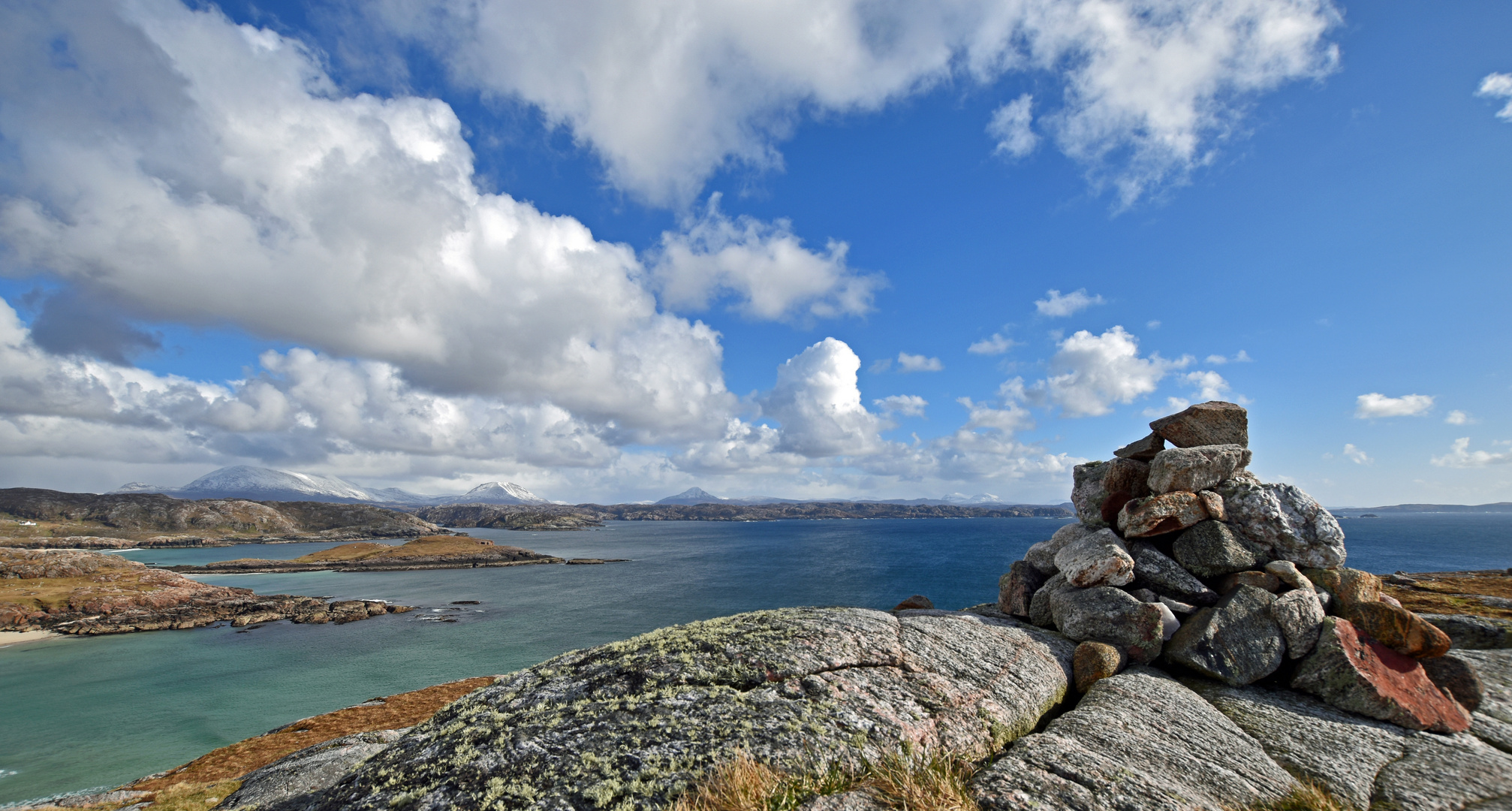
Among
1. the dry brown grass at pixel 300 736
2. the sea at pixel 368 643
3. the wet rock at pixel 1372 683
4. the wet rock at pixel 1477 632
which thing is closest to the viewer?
the wet rock at pixel 1372 683

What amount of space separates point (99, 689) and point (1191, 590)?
65006 millimetres

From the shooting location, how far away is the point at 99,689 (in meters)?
39.5

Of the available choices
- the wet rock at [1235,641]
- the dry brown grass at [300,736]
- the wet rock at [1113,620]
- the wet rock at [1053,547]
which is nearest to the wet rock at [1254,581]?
the wet rock at [1235,641]

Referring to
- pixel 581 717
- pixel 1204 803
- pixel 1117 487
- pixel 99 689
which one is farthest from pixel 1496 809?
pixel 99 689

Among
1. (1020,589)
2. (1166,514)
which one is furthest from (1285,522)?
(1020,589)

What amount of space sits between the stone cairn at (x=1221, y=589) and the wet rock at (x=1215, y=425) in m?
0.03

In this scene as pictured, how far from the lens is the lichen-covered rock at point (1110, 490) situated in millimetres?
12961

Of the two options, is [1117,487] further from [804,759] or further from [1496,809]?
[804,759]

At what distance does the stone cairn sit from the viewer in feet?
27.1

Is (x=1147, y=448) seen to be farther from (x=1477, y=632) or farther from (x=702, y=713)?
(x=702, y=713)

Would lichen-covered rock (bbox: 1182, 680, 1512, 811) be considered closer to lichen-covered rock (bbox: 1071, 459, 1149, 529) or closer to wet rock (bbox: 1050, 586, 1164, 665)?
wet rock (bbox: 1050, 586, 1164, 665)

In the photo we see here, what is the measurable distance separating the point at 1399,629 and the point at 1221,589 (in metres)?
2.31

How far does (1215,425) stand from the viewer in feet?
41.8

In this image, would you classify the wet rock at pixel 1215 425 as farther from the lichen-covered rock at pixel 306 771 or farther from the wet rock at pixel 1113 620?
the lichen-covered rock at pixel 306 771
